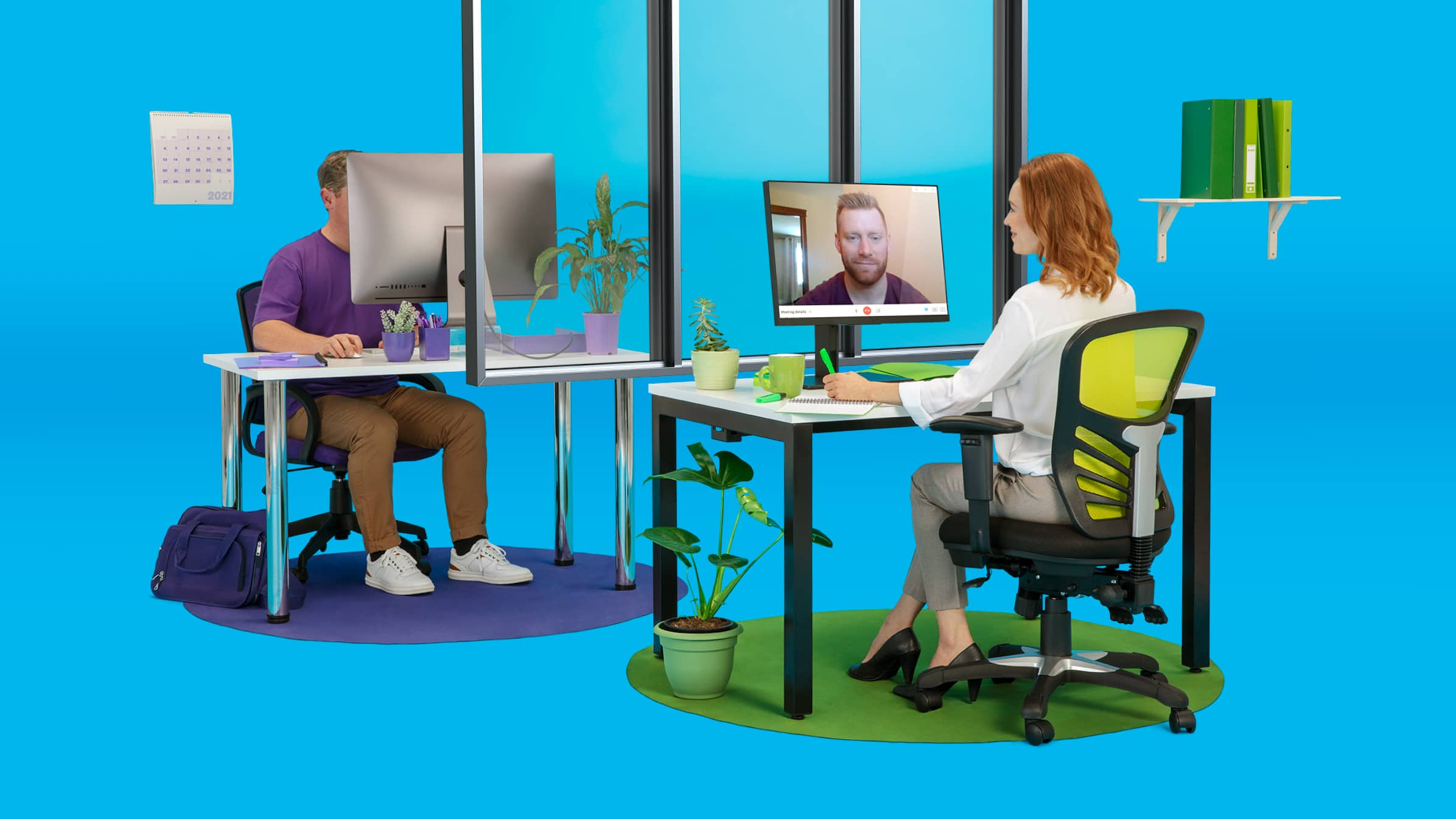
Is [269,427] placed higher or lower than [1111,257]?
lower

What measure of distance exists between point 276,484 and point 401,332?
2.02 ft

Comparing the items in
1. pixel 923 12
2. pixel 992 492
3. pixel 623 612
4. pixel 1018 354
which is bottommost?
pixel 623 612

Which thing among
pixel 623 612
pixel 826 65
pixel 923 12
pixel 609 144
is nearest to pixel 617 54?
pixel 609 144

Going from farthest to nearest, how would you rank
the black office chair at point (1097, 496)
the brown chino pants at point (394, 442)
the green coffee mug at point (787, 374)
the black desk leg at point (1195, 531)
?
the brown chino pants at point (394, 442) < the black desk leg at point (1195, 531) < the green coffee mug at point (787, 374) < the black office chair at point (1097, 496)

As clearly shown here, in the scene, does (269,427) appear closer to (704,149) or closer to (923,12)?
(704,149)

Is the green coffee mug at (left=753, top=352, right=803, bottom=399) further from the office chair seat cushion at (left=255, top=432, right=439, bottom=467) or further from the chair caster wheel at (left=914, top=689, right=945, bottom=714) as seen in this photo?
the office chair seat cushion at (left=255, top=432, right=439, bottom=467)

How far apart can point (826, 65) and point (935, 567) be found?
2.17 m

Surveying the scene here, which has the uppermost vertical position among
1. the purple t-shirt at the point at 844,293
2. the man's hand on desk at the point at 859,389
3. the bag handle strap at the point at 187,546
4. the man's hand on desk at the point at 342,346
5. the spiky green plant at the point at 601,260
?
the spiky green plant at the point at 601,260

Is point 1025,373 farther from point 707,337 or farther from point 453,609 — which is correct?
point 453,609

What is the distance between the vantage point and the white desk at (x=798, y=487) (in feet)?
13.1

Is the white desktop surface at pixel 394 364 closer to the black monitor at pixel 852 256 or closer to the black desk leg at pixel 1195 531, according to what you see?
the black monitor at pixel 852 256

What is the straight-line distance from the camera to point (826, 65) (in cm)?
564

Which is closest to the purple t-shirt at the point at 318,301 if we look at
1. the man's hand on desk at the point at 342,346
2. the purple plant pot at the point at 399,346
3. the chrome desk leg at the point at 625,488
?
the man's hand on desk at the point at 342,346

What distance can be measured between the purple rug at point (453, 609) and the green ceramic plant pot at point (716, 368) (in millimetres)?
950
